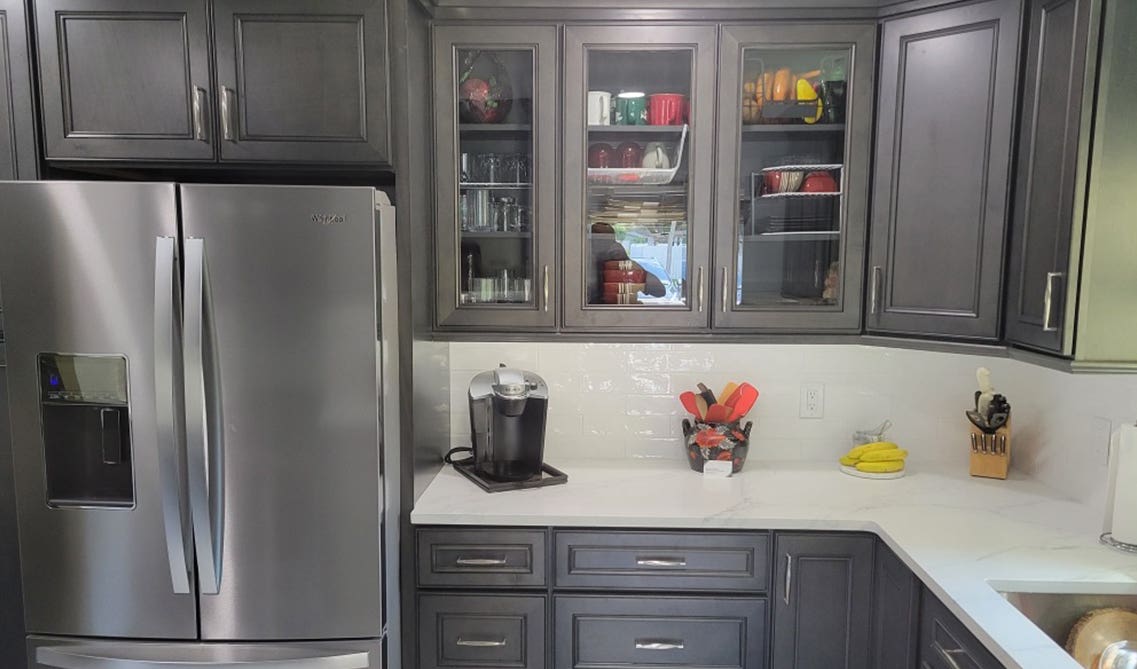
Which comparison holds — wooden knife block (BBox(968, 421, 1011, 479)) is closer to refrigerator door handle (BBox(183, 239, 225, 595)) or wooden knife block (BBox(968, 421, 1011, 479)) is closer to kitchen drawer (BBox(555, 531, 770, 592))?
kitchen drawer (BBox(555, 531, 770, 592))

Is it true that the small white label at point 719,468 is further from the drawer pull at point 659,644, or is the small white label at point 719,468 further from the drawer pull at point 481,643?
the drawer pull at point 481,643

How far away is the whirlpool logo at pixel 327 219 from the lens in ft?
5.20

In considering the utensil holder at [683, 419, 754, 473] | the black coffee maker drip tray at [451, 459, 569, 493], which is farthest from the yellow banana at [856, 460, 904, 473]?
the black coffee maker drip tray at [451, 459, 569, 493]

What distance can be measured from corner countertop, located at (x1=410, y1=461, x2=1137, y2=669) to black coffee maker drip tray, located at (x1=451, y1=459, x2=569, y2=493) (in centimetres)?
2

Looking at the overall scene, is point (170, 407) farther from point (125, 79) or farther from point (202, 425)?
point (125, 79)

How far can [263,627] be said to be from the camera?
1.67m

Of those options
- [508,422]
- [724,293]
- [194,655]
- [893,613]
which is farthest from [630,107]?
[194,655]

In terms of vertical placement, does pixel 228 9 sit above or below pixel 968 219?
above

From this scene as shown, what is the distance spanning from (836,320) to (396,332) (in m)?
1.27

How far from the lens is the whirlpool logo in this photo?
5.20ft

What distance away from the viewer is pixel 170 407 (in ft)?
5.12

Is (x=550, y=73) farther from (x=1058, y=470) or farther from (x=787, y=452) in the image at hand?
(x=1058, y=470)

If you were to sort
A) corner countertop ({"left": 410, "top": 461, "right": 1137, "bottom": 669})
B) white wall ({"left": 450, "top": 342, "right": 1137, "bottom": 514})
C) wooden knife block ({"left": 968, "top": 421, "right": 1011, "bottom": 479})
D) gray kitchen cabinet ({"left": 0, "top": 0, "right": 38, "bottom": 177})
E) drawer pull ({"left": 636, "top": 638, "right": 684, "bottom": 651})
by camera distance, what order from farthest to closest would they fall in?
white wall ({"left": 450, "top": 342, "right": 1137, "bottom": 514}) < wooden knife block ({"left": 968, "top": 421, "right": 1011, "bottom": 479}) < drawer pull ({"left": 636, "top": 638, "right": 684, "bottom": 651}) < gray kitchen cabinet ({"left": 0, "top": 0, "right": 38, "bottom": 177}) < corner countertop ({"left": 410, "top": 461, "right": 1137, "bottom": 669})

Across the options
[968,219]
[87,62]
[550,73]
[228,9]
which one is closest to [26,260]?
[87,62]
